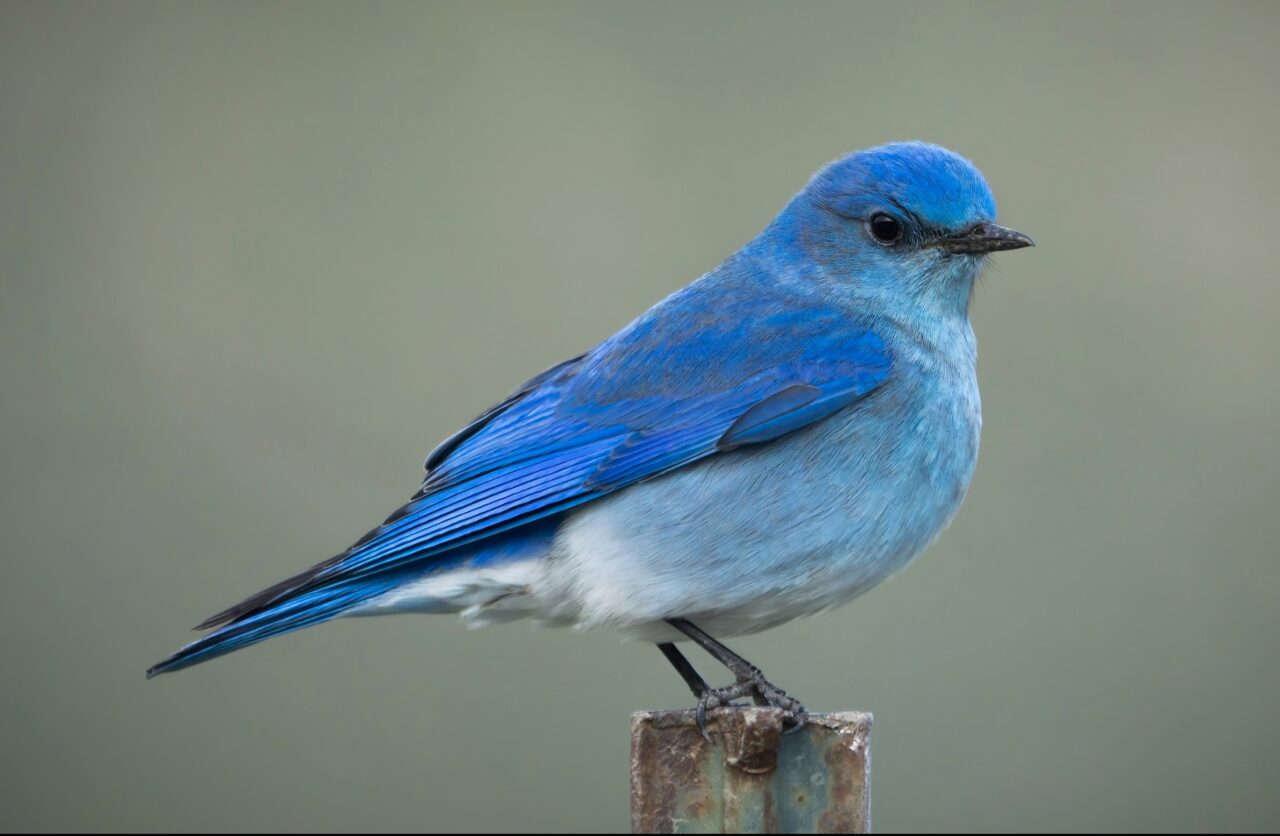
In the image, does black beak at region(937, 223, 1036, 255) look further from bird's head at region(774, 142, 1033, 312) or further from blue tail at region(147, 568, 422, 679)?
blue tail at region(147, 568, 422, 679)

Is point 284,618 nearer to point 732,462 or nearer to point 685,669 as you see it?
point 685,669

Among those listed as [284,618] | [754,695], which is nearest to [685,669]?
[754,695]

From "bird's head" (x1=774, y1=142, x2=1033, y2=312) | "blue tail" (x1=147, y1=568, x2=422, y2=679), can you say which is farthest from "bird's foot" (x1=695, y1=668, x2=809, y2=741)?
"bird's head" (x1=774, y1=142, x2=1033, y2=312)

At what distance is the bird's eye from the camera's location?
514 centimetres

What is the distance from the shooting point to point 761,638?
6449 mm

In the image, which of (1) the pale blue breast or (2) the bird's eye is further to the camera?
(2) the bird's eye

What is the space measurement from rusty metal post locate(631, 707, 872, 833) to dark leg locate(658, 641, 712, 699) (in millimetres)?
1022

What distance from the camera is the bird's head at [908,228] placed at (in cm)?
503

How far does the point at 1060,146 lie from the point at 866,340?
3263mm

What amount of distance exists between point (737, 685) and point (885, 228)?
5.10 ft

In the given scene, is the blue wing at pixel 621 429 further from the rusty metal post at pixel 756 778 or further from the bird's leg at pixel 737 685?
the rusty metal post at pixel 756 778

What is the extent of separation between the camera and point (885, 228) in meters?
5.16

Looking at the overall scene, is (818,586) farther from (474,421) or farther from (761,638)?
(761,638)

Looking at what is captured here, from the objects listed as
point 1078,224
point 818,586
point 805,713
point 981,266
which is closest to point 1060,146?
point 1078,224
